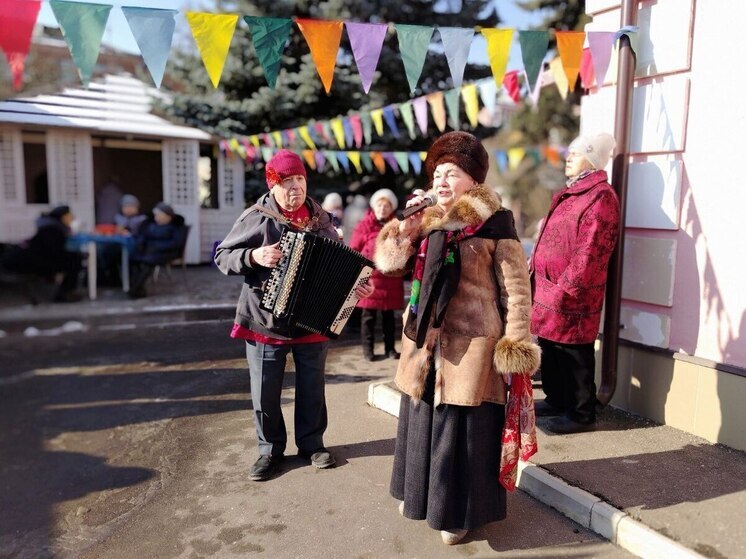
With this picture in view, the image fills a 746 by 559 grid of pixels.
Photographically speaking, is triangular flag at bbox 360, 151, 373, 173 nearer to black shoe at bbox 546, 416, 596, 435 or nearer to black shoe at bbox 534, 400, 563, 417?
black shoe at bbox 534, 400, 563, 417

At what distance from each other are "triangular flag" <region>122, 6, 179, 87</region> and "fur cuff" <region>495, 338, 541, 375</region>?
331 centimetres

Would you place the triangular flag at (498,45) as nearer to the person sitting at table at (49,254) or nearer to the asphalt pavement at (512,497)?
the asphalt pavement at (512,497)

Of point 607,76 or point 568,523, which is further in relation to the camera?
point 607,76

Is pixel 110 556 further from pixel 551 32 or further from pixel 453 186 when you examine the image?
pixel 551 32

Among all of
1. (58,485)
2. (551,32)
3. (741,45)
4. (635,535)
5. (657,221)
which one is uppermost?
(551,32)

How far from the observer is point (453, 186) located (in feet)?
8.89

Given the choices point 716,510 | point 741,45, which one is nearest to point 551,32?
point 741,45

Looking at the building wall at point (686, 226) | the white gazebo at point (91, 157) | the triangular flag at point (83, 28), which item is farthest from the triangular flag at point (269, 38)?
the white gazebo at point (91, 157)

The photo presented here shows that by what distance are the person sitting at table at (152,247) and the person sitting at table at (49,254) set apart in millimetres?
988

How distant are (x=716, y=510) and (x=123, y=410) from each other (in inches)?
174

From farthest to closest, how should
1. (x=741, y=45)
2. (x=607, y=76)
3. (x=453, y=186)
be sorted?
(x=607, y=76) < (x=741, y=45) < (x=453, y=186)

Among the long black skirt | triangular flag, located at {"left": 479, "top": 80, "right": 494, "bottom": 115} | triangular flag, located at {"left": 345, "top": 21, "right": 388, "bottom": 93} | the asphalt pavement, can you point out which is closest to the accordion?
the long black skirt

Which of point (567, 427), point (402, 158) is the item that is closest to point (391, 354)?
point (567, 427)

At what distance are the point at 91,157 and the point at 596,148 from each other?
38.8 ft
